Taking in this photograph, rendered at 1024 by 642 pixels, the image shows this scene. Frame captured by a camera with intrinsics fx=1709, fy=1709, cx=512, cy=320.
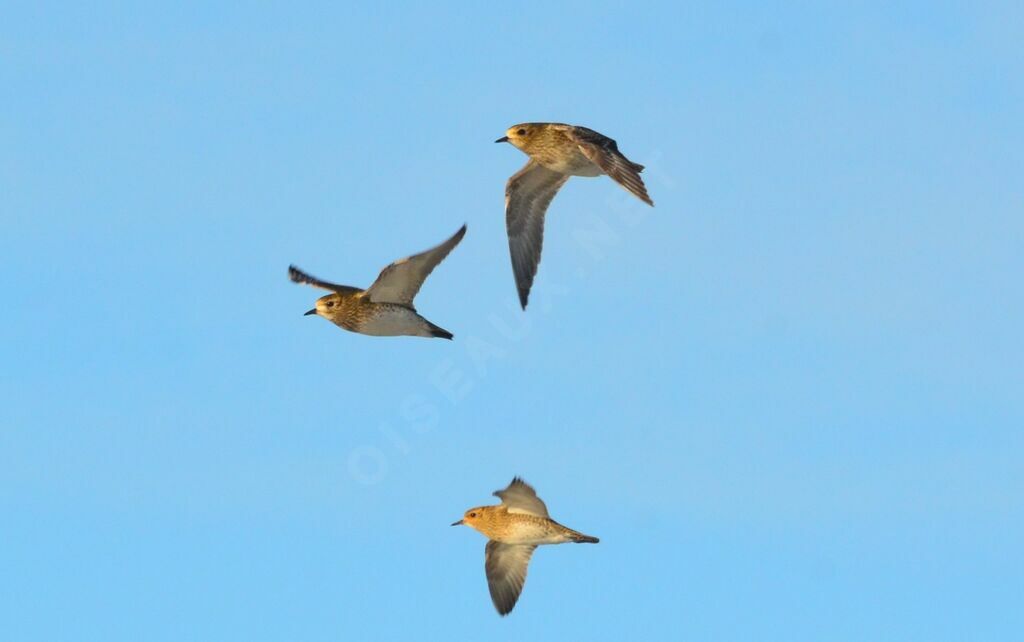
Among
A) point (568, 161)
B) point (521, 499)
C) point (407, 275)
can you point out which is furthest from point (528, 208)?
point (521, 499)

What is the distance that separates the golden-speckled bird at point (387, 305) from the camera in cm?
2439

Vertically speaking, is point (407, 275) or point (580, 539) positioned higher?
point (407, 275)

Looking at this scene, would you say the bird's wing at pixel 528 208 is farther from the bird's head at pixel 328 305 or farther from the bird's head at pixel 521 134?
the bird's head at pixel 328 305

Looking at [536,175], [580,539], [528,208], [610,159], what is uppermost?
[536,175]

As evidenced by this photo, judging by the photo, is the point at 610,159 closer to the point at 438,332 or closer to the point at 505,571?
the point at 438,332

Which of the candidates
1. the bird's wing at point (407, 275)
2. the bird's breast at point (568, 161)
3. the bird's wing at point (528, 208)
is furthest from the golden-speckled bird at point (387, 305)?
the bird's breast at point (568, 161)

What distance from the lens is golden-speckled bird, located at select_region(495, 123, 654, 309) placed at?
27172mm

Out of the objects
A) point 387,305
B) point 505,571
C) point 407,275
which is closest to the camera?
point 407,275

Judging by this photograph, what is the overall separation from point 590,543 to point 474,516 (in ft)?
8.67

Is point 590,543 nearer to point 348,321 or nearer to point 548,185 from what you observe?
point 348,321

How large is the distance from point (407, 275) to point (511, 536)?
15.1ft

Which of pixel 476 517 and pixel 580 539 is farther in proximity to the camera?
pixel 476 517

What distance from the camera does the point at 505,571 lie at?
27000mm

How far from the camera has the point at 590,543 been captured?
2520 centimetres
